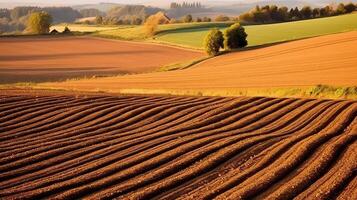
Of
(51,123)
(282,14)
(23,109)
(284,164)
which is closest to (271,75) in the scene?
(23,109)

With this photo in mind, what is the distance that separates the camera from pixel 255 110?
24000 millimetres

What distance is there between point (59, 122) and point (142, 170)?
8613 mm

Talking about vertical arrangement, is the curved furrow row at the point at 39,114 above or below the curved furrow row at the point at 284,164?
below

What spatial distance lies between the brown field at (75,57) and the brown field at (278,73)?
1280 cm

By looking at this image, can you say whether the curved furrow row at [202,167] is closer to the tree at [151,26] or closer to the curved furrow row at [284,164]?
the curved furrow row at [284,164]

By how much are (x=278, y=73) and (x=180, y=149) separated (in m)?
20.5

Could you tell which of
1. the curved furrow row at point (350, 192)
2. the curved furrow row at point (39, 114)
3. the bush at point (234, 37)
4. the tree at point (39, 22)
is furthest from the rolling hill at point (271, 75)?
the tree at point (39, 22)

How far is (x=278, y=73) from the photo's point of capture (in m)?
36.5

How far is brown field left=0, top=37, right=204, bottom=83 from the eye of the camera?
5444 centimetres

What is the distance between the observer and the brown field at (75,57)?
179 ft

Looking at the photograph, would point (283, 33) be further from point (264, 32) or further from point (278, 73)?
point (278, 73)

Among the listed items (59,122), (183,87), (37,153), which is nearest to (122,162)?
(37,153)

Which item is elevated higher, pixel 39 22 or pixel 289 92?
pixel 289 92

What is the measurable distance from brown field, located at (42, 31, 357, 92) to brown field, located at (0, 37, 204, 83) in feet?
42.0
